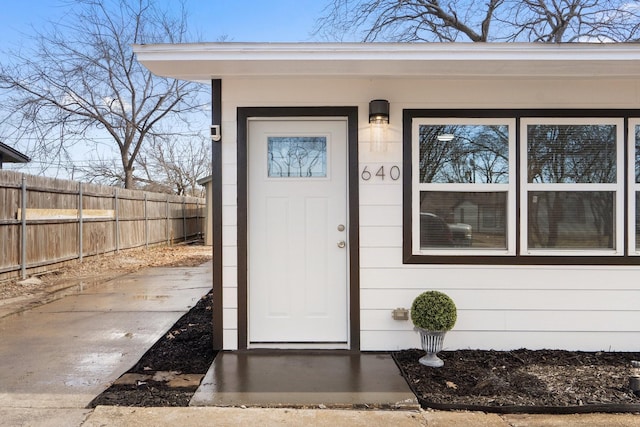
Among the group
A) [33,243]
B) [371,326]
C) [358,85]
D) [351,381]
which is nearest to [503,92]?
[358,85]

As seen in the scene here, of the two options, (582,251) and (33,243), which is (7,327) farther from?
(582,251)

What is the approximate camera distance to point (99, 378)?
311 centimetres

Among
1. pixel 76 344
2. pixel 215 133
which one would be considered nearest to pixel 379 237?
pixel 215 133

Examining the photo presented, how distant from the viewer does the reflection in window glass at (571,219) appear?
3623mm

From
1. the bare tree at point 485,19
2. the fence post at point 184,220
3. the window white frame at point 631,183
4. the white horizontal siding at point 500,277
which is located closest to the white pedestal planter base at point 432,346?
the white horizontal siding at point 500,277

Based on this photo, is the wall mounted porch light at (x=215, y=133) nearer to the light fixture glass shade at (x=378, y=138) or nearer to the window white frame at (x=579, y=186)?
the light fixture glass shade at (x=378, y=138)

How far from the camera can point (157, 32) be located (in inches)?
592

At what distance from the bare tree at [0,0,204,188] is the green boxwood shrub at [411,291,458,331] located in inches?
553

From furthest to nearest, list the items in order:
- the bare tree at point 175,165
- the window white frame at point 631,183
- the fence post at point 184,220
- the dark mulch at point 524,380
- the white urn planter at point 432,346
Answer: the bare tree at point 175,165, the fence post at point 184,220, the window white frame at point 631,183, the white urn planter at point 432,346, the dark mulch at point 524,380

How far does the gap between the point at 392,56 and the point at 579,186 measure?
1.95 meters

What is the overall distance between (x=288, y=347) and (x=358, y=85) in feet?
7.56

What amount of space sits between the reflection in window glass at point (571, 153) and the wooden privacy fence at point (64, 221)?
736cm

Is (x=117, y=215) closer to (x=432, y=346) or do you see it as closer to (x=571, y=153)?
(x=432, y=346)

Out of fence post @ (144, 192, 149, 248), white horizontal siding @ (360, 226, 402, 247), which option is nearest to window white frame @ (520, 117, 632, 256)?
white horizontal siding @ (360, 226, 402, 247)
